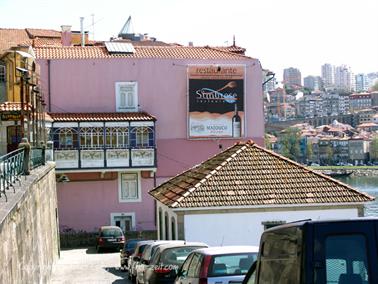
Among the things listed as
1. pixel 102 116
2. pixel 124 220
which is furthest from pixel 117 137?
pixel 124 220

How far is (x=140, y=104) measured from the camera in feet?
161

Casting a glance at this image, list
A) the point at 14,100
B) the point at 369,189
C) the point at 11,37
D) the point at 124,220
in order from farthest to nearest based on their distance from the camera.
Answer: the point at 369,189 → the point at 11,37 → the point at 124,220 → the point at 14,100

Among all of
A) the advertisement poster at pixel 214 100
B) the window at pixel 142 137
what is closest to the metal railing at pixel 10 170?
the window at pixel 142 137

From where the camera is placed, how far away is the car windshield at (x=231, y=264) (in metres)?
13.3

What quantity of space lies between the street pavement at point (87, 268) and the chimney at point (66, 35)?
64.5 feet

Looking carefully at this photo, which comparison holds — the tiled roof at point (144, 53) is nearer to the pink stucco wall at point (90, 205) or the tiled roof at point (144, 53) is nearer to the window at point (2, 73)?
the window at point (2, 73)

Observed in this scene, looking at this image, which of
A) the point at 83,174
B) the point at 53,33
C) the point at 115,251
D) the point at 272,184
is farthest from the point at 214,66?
the point at 272,184

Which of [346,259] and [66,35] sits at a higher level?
[66,35]

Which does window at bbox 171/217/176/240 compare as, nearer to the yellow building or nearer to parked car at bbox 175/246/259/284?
the yellow building

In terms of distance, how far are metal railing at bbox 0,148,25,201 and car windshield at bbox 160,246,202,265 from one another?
3670mm

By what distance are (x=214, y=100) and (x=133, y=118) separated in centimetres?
577

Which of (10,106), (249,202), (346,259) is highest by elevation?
(10,106)

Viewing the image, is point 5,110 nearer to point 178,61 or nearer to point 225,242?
point 178,61

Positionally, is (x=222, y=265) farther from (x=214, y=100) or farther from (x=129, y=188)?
(x=214, y=100)
